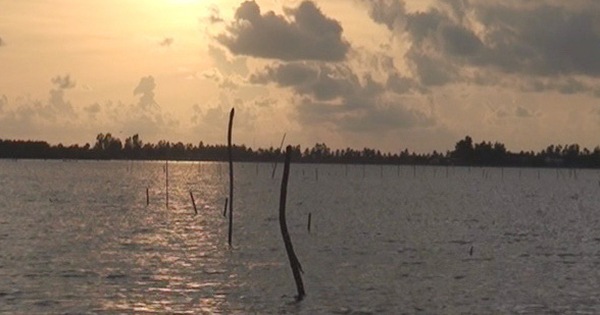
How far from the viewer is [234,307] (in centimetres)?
3838

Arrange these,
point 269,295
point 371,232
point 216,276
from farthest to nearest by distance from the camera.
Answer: point 371,232
point 216,276
point 269,295

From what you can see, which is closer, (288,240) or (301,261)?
(288,240)

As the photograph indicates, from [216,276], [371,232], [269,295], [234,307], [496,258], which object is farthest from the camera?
[371,232]

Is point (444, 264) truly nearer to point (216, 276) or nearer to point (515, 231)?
point (216, 276)

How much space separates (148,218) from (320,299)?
169ft

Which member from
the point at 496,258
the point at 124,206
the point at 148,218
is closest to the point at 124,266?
the point at 496,258

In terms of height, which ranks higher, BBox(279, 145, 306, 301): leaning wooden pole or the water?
BBox(279, 145, 306, 301): leaning wooden pole

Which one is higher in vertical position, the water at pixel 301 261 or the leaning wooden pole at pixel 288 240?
the leaning wooden pole at pixel 288 240

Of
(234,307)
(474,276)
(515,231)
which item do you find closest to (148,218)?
(515,231)

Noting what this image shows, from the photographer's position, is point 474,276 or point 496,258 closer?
point 474,276

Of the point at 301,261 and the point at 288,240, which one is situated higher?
the point at 288,240

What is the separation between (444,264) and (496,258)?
18.4 feet

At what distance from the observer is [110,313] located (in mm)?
35875

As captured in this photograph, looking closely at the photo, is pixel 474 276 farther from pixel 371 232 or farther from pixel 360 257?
pixel 371 232
